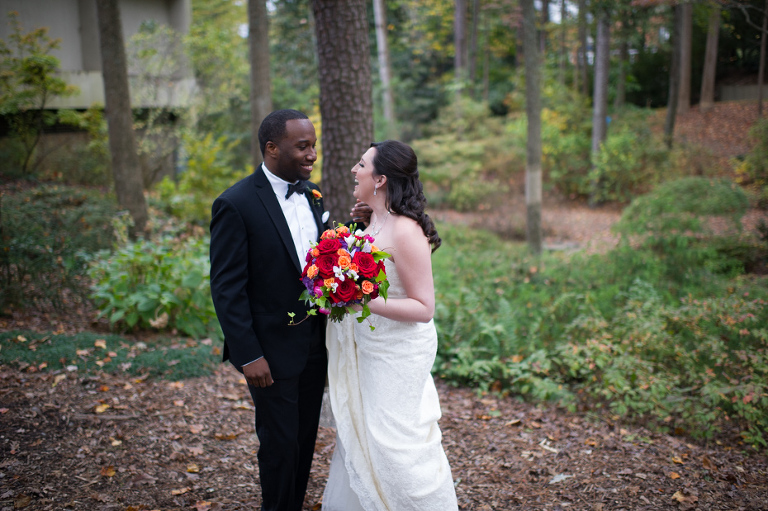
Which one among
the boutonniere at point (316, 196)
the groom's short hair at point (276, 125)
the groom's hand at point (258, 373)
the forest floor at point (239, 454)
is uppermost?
the groom's short hair at point (276, 125)

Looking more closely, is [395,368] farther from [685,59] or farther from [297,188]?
[685,59]

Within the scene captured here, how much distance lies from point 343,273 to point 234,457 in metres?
2.32

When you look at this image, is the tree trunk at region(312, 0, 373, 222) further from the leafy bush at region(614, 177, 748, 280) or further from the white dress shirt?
the leafy bush at region(614, 177, 748, 280)

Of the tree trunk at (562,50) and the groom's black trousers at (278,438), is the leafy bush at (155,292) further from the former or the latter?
the tree trunk at (562,50)

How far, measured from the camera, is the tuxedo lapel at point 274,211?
285cm

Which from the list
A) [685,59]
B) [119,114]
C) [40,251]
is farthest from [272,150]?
[685,59]

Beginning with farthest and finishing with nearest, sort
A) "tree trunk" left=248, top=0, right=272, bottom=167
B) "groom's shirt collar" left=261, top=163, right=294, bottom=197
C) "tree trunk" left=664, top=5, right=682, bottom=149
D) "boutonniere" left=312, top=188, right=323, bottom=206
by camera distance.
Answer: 1. "tree trunk" left=664, top=5, right=682, bottom=149
2. "tree trunk" left=248, top=0, right=272, bottom=167
3. "boutonniere" left=312, top=188, right=323, bottom=206
4. "groom's shirt collar" left=261, top=163, right=294, bottom=197

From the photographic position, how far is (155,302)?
5.73 metres

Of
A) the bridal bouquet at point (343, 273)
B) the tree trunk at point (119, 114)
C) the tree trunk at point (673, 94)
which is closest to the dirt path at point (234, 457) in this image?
the bridal bouquet at point (343, 273)

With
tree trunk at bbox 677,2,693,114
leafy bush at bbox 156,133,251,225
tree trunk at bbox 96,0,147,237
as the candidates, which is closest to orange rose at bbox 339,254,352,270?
tree trunk at bbox 96,0,147,237

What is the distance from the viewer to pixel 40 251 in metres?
5.94

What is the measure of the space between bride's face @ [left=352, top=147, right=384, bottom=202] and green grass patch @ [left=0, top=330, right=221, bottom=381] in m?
3.23

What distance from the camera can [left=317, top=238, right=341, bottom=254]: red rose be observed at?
8.29ft

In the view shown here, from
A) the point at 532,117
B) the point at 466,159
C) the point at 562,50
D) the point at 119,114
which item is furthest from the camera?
the point at 562,50
